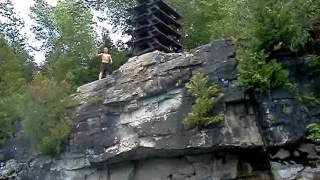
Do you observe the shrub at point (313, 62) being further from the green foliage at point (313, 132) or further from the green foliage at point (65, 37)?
the green foliage at point (65, 37)

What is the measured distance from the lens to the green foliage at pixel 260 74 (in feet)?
27.8

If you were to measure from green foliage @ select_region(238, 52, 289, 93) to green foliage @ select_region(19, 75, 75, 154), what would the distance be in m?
4.51

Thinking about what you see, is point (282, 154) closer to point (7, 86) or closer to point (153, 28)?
point (153, 28)

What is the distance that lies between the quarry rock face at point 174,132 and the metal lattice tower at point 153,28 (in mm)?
1503

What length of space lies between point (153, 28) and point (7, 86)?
4.50 meters

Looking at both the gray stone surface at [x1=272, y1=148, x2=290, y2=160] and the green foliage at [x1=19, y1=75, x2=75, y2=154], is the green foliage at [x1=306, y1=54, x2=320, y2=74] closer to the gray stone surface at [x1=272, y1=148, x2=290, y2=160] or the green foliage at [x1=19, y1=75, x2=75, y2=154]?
the gray stone surface at [x1=272, y1=148, x2=290, y2=160]

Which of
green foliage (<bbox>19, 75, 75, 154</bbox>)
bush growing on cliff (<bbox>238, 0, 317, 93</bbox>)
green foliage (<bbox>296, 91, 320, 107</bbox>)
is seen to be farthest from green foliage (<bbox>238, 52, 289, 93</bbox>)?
green foliage (<bbox>19, 75, 75, 154</bbox>)

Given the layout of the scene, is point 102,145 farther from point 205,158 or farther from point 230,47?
point 230,47

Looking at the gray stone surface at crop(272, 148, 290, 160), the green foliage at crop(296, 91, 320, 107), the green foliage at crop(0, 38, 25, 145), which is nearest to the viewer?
the gray stone surface at crop(272, 148, 290, 160)

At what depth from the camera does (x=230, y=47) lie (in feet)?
30.8

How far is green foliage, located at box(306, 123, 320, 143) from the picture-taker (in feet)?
26.1

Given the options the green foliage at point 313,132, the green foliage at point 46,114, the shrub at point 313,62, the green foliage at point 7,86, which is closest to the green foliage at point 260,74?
the shrub at point 313,62

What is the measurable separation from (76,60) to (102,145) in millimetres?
6493

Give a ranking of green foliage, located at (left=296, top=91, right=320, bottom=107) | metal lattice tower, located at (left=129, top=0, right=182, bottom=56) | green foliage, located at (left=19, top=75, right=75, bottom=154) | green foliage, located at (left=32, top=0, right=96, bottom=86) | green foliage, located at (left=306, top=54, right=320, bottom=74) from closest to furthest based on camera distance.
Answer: green foliage, located at (left=296, top=91, right=320, bottom=107) → green foliage, located at (left=306, top=54, right=320, bottom=74) → green foliage, located at (left=19, top=75, right=75, bottom=154) → metal lattice tower, located at (left=129, top=0, right=182, bottom=56) → green foliage, located at (left=32, top=0, right=96, bottom=86)
